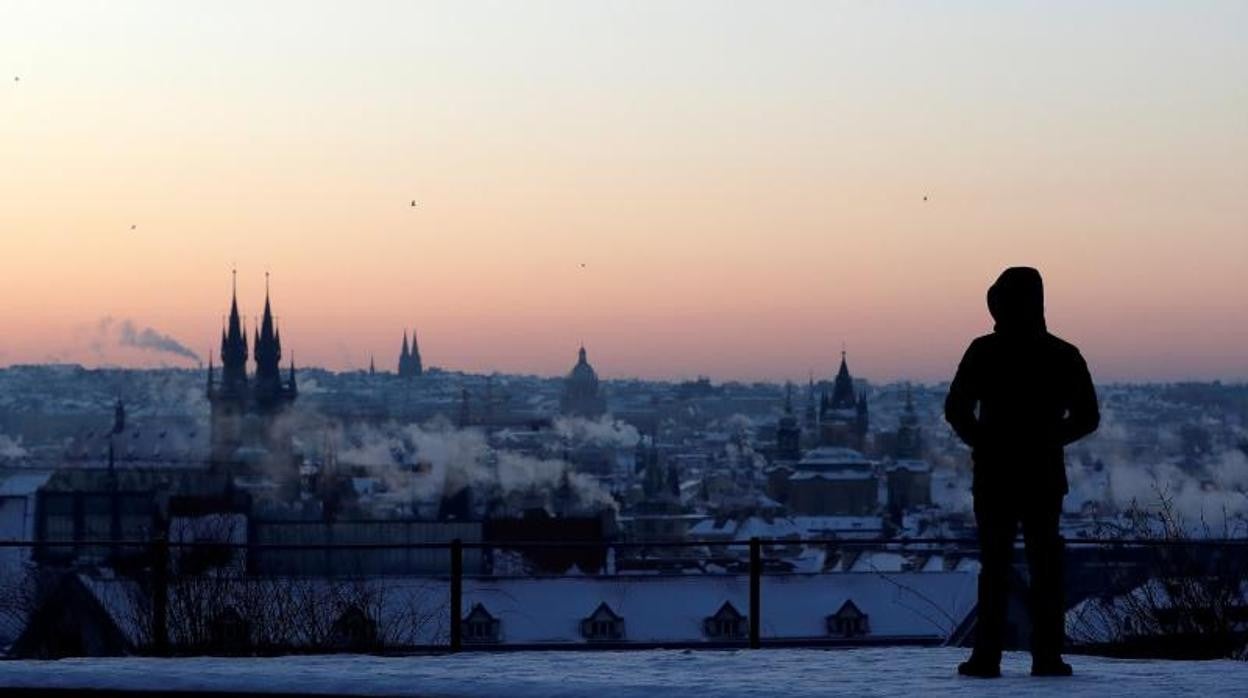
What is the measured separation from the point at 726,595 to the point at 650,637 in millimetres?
2223

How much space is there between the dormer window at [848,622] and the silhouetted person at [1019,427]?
137 ft


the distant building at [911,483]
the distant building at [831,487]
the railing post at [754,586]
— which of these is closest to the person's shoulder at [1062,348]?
the railing post at [754,586]

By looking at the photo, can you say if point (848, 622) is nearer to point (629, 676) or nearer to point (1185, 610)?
point (1185, 610)

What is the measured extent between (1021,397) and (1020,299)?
53 cm

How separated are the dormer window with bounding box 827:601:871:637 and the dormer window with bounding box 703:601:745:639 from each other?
274 centimetres

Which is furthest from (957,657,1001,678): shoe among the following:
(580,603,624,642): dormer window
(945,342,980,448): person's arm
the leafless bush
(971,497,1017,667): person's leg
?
(580,603,624,642): dormer window

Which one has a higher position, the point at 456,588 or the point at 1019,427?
the point at 1019,427

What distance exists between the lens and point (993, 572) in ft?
40.6

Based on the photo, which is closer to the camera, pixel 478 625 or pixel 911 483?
pixel 478 625

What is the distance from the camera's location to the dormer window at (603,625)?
168 feet

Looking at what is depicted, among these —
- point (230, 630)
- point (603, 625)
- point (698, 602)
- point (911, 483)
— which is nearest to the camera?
point (230, 630)

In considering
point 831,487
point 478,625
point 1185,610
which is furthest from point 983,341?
point 831,487

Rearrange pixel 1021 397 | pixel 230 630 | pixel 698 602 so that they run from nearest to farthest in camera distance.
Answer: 1. pixel 1021 397
2. pixel 230 630
3. pixel 698 602

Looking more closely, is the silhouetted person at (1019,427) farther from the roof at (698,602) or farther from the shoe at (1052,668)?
the roof at (698,602)
